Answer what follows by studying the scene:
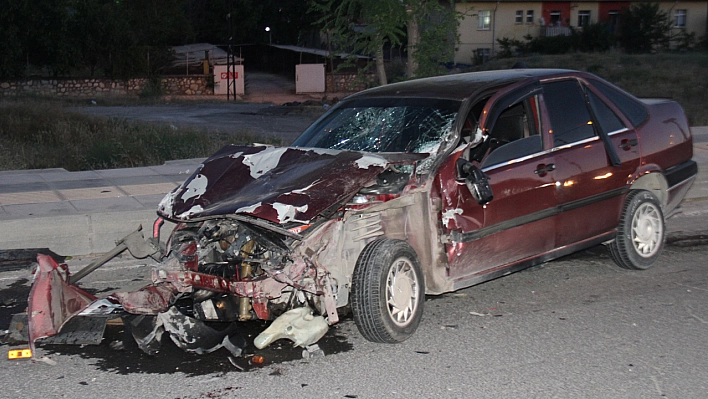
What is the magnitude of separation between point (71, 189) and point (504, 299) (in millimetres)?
5625

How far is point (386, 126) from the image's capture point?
596cm

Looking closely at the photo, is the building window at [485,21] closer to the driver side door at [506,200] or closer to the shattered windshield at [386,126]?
the shattered windshield at [386,126]

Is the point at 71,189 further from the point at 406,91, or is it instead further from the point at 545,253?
the point at 545,253

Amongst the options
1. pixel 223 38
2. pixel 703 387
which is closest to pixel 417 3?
pixel 703 387

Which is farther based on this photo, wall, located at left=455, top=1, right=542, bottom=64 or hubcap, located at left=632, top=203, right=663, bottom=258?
wall, located at left=455, top=1, right=542, bottom=64

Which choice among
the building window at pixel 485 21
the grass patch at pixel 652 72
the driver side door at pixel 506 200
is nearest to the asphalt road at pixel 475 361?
the driver side door at pixel 506 200

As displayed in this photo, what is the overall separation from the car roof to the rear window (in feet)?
1.15

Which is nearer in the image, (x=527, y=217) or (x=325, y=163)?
(x=325, y=163)

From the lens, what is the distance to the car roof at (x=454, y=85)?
231 inches

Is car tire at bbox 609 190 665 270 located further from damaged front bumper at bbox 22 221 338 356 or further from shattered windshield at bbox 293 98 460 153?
damaged front bumper at bbox 22 221 338 356

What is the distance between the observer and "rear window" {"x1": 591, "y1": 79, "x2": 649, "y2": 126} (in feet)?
21.6

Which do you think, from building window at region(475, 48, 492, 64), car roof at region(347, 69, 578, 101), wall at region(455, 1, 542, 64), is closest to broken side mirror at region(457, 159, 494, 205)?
car roof at region(347, 69, 578, 101)

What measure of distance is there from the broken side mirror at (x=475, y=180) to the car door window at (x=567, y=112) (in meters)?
1.00

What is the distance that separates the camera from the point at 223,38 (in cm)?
5350
